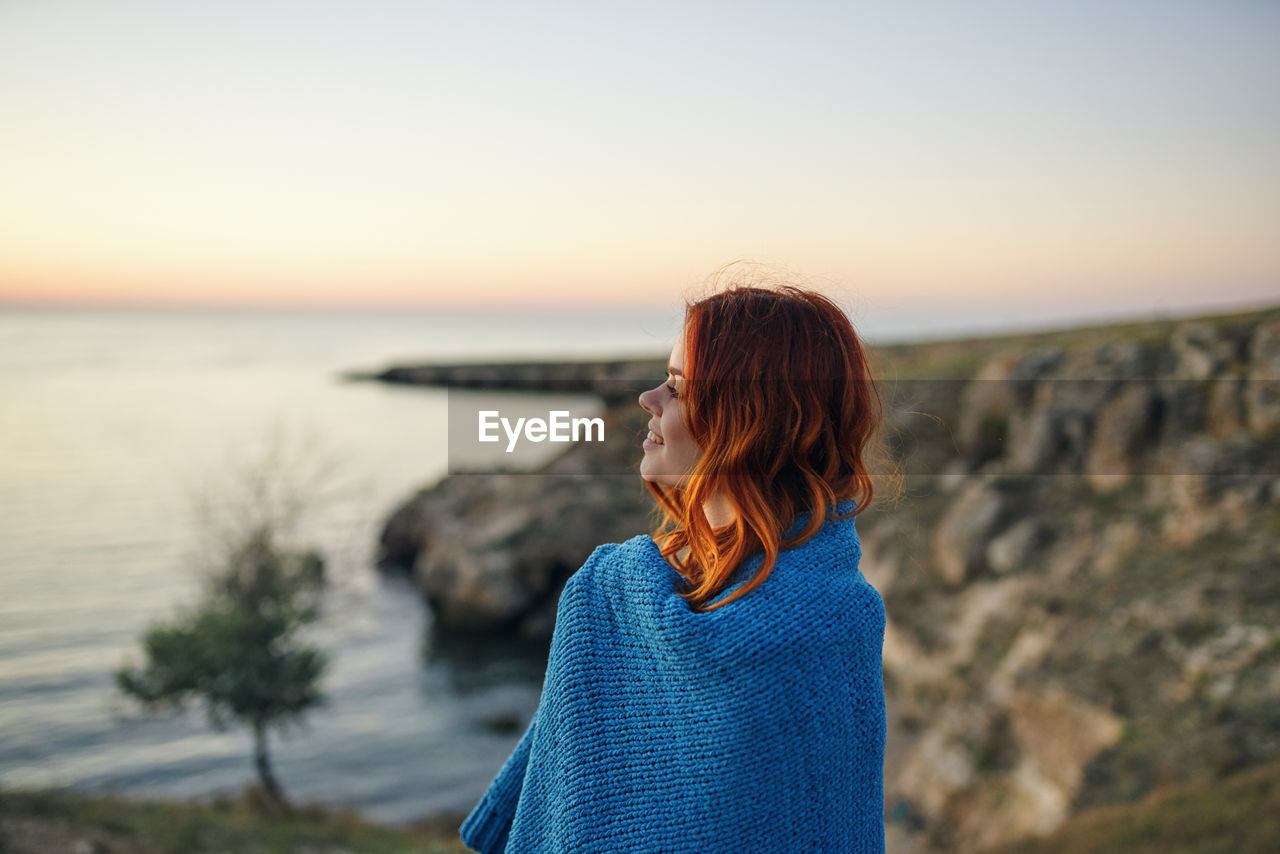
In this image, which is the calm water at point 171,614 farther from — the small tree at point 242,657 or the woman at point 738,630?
the woman at point 738,630

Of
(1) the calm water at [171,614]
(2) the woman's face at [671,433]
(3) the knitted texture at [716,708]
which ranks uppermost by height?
(2) the woman's face at [671,433]

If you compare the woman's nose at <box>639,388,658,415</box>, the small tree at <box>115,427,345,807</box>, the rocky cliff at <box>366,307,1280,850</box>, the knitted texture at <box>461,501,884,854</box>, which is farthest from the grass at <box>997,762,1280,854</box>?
the small tree at <box>115,427,345,807</box>

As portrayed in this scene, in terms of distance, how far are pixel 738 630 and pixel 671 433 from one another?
493 millimetres

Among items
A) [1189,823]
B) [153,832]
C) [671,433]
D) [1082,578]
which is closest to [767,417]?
[671,433]

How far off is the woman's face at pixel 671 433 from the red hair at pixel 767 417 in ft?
0.12

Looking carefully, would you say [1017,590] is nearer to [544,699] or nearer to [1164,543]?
Result: [1164,543]

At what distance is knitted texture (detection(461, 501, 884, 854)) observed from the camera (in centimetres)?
173

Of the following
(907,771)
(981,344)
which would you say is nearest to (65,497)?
(907,771)

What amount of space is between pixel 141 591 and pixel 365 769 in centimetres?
1393

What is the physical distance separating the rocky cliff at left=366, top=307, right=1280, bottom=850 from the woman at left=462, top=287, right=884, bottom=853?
8957 millimetres

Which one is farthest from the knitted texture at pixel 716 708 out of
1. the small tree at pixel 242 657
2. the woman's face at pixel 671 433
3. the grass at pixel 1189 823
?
the small tree at pixel 242 657

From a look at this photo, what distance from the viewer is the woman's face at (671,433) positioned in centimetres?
195

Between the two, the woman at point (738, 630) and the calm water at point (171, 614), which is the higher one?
the woman at point (738, 630)

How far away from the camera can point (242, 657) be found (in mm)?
16422
